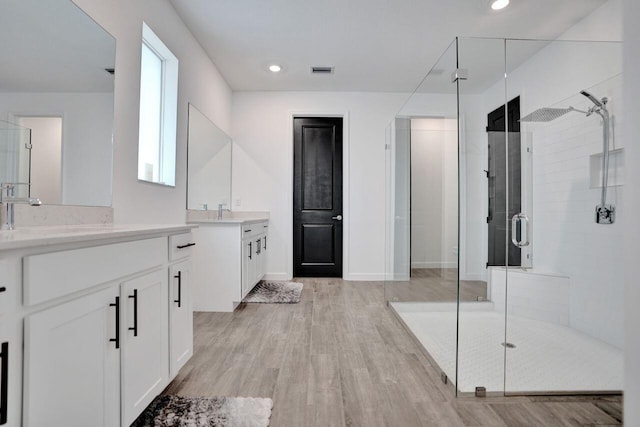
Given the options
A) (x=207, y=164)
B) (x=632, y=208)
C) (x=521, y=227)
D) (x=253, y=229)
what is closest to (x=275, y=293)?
(x=253, y=229)

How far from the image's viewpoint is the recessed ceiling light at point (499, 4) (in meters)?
2.61

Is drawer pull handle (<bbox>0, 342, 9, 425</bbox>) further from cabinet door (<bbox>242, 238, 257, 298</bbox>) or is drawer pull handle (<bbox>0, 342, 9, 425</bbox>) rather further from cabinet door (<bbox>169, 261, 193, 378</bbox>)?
cabinet door (<bbox>242, 238, 257, 298</bbox>)

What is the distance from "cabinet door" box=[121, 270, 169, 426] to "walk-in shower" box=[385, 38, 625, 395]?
1.46 meters

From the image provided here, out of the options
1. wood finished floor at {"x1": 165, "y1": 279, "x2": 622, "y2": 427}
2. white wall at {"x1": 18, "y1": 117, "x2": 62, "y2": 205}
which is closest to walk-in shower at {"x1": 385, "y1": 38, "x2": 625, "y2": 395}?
wood finished floor at {"x1": 165, "y1": 279, "x2": 622, "y2": 427}

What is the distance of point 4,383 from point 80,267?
13.2 inches

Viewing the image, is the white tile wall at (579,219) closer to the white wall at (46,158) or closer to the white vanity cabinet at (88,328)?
the white vanity cabinet at (88,328)

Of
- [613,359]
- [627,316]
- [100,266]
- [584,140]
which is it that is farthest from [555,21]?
[100,266]

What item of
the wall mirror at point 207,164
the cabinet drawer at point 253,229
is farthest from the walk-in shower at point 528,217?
the wall mirror at point 207,164

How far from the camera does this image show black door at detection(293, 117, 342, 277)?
469cm

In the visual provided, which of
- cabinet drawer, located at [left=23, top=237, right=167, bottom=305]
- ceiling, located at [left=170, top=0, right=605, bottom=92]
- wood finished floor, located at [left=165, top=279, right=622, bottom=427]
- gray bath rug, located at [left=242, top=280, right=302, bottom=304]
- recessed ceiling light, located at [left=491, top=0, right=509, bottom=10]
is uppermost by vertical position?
ceiling, located at [left=170, top=0, right=605, bottom=92]

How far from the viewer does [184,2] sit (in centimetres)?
265

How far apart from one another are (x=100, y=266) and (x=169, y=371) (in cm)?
75

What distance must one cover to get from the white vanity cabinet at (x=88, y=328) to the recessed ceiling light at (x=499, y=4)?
2867mm

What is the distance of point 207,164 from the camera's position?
3.63 meters
